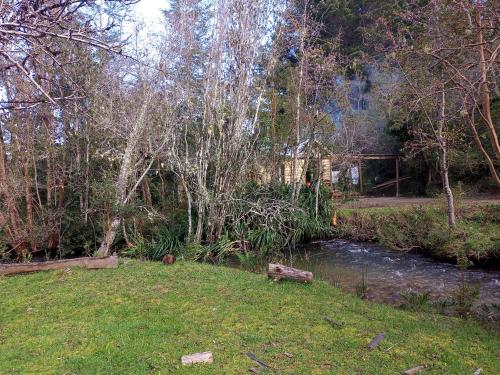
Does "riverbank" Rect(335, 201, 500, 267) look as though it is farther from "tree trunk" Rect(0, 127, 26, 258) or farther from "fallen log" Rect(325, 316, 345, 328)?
"tree trunk" Rect(0, 127, 26, 258)

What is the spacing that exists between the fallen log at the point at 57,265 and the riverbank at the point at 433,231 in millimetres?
7008

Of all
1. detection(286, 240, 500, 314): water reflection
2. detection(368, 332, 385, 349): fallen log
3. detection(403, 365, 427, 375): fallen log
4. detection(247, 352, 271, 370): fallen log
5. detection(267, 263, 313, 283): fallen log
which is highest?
detection(267, 263, 313, 283): fallen log

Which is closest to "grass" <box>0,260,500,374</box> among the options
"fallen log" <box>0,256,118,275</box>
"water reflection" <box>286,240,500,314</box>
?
"fallen log" <box>0,256,118,275</box>

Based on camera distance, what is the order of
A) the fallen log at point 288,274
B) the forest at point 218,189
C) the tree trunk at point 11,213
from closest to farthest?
the forest at point 218,189 → the fallen log at point 288,274 → the tree trunk at point 11,213

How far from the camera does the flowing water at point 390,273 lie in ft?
22.7

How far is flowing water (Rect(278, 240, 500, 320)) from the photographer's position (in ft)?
22.7

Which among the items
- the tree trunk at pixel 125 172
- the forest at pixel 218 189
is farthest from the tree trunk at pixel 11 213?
the tree trunk at pixel 125 172

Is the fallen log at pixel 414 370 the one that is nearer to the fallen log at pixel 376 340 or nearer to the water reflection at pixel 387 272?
the fallen log at pixel 376 340

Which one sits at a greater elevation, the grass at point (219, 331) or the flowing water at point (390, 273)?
the grass at point (219, 331)

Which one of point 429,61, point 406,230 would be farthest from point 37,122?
point 406,230

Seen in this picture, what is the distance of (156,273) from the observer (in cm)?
723

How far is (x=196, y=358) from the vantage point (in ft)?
12.1

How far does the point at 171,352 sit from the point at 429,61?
4790 mm

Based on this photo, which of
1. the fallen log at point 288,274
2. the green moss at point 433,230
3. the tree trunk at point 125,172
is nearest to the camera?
the fallen log at point 288,274
